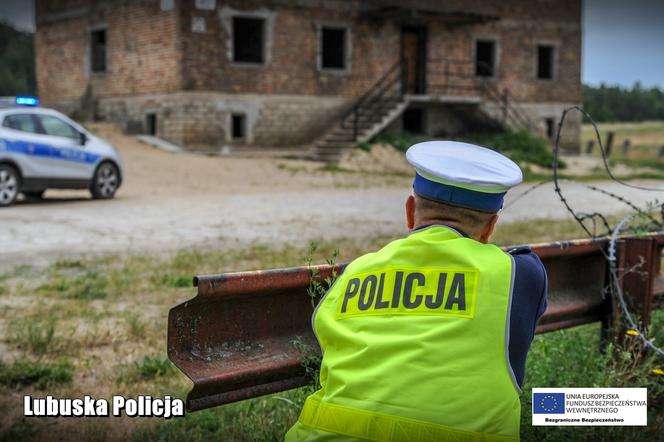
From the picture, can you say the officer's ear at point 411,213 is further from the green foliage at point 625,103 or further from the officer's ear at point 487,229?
the green foliage at point 625,103

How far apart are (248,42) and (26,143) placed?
1380 cm

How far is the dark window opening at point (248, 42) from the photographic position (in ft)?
92.9

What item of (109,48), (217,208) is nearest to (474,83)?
(109,48)

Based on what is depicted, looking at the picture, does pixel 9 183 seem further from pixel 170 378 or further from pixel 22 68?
pixel 22 68

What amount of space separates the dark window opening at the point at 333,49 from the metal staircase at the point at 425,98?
1377 mm

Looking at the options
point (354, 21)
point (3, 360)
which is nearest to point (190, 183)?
point (354, 21)

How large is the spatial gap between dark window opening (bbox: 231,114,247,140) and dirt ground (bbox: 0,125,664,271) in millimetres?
2532

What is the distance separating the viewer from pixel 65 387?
4.95 m

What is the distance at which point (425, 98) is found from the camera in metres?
30.3

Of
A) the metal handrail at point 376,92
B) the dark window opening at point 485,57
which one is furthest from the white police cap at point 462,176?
the dark window opening at point 485,57

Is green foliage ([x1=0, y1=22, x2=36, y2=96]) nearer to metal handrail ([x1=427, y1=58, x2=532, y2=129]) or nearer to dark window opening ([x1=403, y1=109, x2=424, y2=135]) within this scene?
dark window opening ([x1=403, y1=109, x2=424, y2=135])

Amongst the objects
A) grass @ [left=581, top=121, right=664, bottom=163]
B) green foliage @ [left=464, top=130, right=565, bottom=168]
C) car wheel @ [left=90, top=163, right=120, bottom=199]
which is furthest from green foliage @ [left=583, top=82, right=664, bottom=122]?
car wheel @ [left=90, top=163, right=120, bottom=199]

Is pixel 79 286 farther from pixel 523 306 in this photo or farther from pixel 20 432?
pixel 523 306

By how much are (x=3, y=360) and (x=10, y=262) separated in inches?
151
